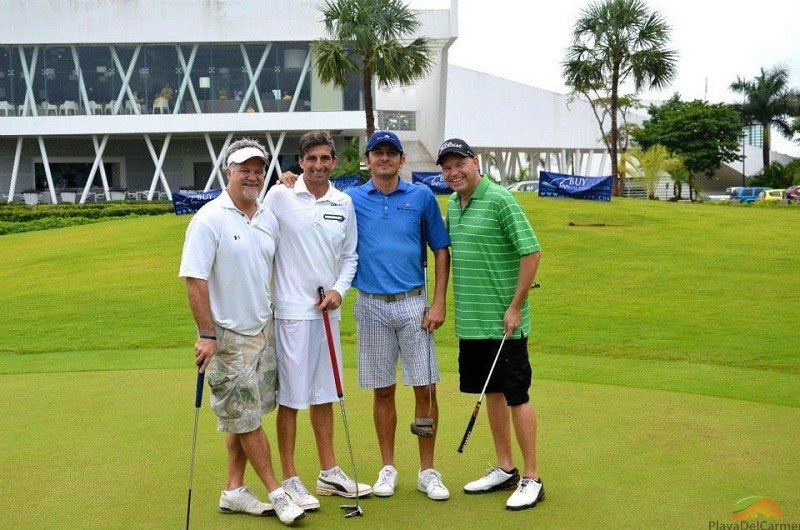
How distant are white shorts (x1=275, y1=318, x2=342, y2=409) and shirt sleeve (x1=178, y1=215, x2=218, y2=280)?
64 centimetres

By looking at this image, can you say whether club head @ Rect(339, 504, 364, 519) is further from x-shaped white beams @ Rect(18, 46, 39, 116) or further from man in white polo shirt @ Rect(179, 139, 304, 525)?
x-shaped white beams @ Rect(18, 46, 39, 116)

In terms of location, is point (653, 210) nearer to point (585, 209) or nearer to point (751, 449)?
point (585, 209)

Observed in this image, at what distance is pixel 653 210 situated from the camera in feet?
Result: 99.9

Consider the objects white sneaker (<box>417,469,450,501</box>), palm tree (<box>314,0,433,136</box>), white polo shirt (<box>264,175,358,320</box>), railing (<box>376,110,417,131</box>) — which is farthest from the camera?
railing (<box>376,110,417,131</box>)

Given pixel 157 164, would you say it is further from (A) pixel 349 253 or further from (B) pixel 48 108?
(A) pixel 349 253

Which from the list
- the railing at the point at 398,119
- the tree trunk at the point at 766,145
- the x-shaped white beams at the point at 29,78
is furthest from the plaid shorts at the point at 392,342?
the tree trunk at the point at 766,145

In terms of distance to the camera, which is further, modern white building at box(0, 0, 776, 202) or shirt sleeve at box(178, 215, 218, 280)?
modern white building at box(0, 0, 776, 202)

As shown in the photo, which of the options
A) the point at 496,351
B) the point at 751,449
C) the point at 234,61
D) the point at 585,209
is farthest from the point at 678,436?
the point at 234,61

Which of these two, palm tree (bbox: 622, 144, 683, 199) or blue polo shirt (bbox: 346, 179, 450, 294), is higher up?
palm tree (bbox: 622, 144, 683, 199)

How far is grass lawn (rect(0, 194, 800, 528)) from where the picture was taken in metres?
5.79

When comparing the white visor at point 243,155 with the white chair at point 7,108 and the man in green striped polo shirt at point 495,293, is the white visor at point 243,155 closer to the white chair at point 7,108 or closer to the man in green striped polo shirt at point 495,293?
the man in green striped polo shirt at point 495,293

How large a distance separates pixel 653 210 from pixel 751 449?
24406mm

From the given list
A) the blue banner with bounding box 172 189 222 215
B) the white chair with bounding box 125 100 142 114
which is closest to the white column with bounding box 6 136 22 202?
the white chair with bounding box 125 100 142 114

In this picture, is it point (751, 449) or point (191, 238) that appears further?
point (751, 449)
